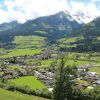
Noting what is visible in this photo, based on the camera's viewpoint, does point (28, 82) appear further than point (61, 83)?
Yes

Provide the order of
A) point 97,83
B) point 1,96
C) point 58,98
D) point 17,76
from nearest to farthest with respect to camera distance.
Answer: point 58,98, point 1,96, point 97,83, point 17,76

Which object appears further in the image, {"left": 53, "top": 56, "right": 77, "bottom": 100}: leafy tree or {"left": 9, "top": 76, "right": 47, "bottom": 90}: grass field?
{"left": 9, "top": 76, "right": 47, "bottom": 90}: grass field

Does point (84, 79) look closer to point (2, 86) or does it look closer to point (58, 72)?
point (2, 86)

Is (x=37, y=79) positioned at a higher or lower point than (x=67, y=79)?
lower

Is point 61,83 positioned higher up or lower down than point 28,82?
higher up

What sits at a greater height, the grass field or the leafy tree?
the leafy tree

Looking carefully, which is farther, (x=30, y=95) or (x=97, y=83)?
(x=97, y=83)

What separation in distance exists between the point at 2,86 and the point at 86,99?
32412mm

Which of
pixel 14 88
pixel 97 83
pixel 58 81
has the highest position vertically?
pixel 58 81

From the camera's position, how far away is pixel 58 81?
87375 millimetres

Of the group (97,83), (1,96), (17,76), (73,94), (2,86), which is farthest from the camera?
(17,76)

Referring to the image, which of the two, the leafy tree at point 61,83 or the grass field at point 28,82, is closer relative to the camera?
the leafy tree at point 61,83

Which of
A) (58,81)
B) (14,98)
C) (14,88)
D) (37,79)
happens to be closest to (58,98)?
(58,81)

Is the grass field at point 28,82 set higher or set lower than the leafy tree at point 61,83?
lower
